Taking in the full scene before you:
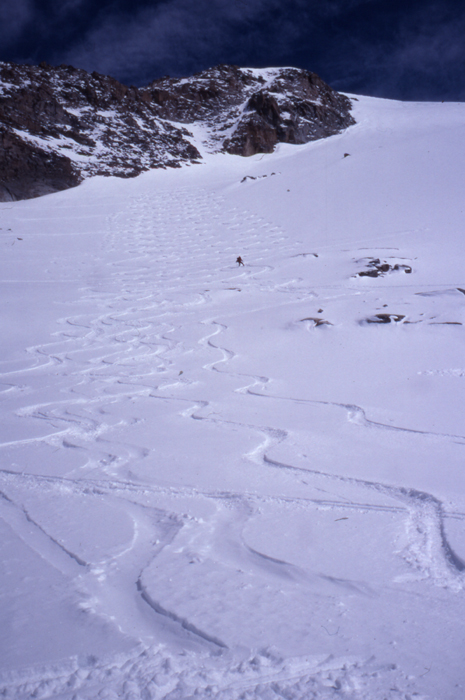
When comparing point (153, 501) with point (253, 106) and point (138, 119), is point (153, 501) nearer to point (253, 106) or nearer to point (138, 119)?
point (138, 119)

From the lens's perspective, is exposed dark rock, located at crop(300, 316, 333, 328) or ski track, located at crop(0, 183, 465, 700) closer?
ski track, located at crop(0, 183, 465, 700)

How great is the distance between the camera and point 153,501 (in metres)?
1.95

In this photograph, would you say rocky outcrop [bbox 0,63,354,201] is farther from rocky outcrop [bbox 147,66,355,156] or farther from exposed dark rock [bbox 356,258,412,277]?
exposed dark rock [bbox 356,258,412,277]

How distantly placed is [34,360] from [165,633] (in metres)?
3.58

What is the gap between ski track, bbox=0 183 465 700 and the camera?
1146 mm

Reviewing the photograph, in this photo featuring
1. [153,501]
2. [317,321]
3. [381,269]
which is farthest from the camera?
[381,269]

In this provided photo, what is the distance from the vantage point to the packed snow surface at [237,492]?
3.97 ft

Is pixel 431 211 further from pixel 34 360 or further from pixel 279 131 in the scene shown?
pixel 279 131

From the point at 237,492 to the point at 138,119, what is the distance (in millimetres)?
34177

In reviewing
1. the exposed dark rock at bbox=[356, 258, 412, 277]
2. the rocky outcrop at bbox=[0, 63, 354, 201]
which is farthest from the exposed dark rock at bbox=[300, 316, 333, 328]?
the rocky outcrop at bbox=[0, 63, 354, 201]

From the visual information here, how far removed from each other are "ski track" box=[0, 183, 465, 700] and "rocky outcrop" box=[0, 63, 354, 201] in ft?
57.5

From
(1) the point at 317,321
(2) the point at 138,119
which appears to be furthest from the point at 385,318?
(2) the point at 138,119

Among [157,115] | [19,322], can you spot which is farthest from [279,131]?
[19,322]

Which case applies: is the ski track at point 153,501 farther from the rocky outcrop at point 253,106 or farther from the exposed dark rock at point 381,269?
the rocky outcrop at point 253,106
